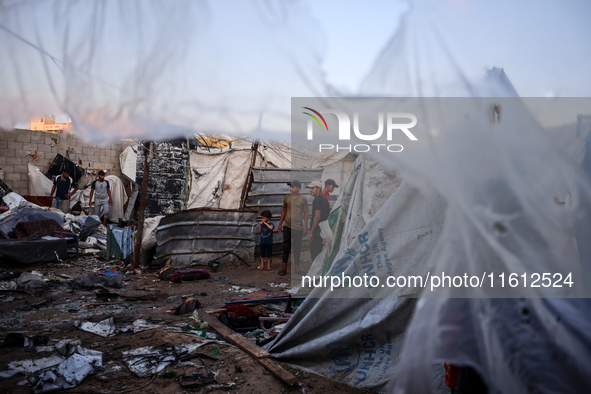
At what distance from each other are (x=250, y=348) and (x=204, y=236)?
17.9ft

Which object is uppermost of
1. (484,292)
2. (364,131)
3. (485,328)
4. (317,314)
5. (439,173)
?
(364,131)

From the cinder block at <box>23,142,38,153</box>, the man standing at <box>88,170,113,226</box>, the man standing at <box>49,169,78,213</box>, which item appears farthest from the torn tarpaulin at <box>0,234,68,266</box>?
the cinder block at <box>23,142,38,153</box>

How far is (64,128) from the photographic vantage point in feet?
46.5

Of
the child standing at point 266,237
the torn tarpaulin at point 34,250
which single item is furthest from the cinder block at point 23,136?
the child standing at point 266,237

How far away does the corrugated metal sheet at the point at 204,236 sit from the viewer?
8625mm

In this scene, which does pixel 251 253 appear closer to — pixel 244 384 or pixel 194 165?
pixel 194 165

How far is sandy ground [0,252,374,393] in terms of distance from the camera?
3.26 metres

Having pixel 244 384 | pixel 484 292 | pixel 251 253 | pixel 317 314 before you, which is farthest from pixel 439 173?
pixel 251 253

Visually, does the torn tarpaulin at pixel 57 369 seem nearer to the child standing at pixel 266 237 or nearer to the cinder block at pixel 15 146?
the child standing at pixel 266 237

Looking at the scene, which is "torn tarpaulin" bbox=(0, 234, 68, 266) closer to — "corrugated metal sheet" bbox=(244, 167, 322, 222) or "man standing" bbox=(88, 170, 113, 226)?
"man standing" bbox=(88, 170, 113, 226)

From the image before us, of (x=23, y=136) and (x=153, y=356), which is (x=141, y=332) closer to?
(x=153, y=356)

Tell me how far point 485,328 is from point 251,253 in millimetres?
8066

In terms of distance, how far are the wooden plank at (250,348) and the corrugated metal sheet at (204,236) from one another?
3.93 metres

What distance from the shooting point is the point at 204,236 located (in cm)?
904
